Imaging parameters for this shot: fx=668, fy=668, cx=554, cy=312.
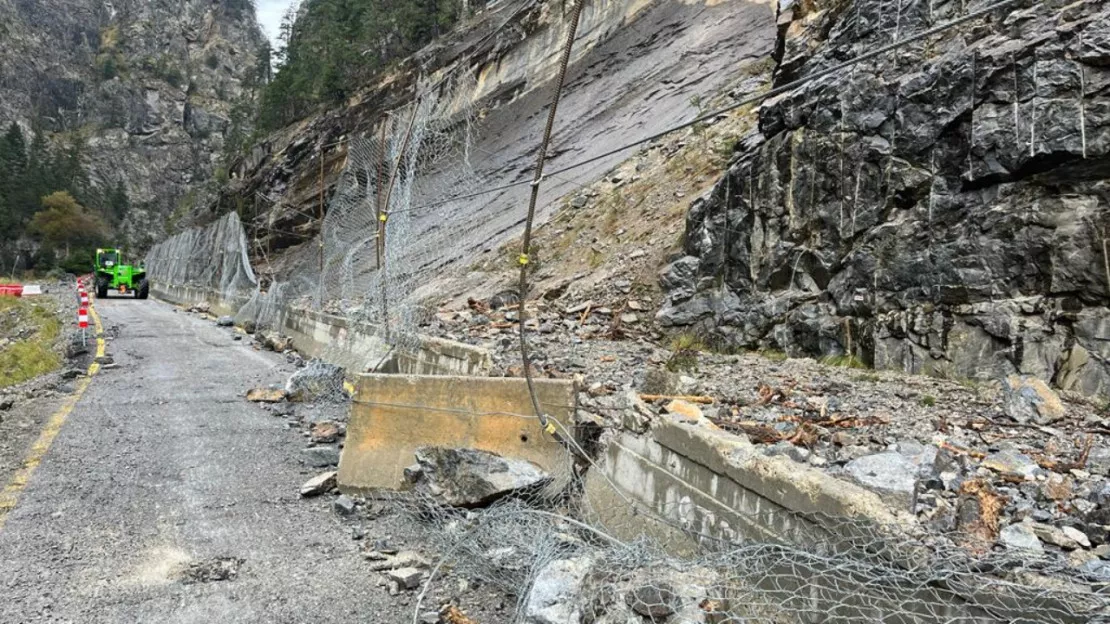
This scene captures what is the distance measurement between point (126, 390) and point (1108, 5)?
37.6 feet

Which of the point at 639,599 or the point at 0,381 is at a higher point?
the point at 639,599

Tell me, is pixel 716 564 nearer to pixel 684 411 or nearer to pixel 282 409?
pixel 684 411

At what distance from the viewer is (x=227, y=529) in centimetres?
455

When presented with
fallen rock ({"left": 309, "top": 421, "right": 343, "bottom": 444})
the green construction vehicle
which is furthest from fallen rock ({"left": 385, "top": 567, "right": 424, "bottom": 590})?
the green construction vehicle

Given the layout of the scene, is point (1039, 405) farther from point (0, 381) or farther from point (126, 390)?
point (0, 381)

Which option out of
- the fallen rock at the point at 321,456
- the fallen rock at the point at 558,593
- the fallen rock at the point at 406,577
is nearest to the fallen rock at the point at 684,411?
the fallen rock at the point at 558,593

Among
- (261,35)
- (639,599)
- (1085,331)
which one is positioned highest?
(261,35)

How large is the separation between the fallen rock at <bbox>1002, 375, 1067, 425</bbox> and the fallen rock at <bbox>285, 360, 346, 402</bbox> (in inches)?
272

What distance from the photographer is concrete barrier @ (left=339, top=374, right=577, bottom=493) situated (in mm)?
5121

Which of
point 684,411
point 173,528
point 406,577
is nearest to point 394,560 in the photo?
point 406,577

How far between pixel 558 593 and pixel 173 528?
9.36 ft

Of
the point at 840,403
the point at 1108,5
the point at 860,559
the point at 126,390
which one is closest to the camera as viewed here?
the point at 860,559

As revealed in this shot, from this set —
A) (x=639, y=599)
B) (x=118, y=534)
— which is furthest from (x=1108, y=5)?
(x=118, y=534)

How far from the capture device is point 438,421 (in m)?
5.45
